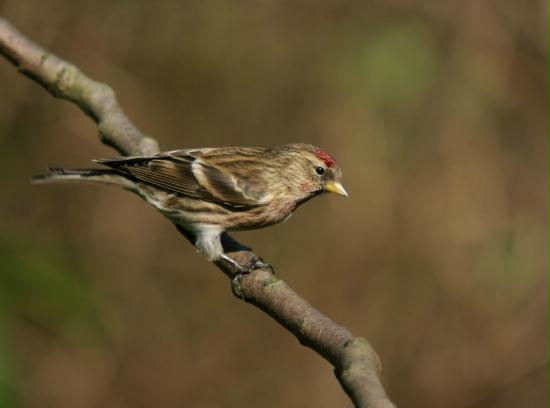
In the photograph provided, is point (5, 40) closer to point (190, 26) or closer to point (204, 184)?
point (204, 184)

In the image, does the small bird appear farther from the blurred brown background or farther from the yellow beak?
the blurred brown background

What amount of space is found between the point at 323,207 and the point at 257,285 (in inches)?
195

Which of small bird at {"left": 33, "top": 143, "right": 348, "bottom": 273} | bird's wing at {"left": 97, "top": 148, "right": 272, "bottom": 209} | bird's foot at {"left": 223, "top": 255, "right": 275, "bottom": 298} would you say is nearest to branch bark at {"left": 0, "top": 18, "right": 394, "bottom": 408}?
bird's foot at {"left": 223, "top": 255, "right": 275, "bottom": 298}

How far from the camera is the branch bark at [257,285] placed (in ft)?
7.33

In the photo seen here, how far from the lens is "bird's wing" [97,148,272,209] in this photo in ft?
15.5

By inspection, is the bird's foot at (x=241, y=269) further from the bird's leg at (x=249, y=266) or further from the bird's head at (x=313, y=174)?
the bird's head at (x=313, y=174)

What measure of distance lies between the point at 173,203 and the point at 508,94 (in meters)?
4.63

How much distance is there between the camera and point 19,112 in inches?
310

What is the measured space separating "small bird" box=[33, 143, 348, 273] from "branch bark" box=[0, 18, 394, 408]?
20 cm

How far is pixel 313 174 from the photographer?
5055 mm

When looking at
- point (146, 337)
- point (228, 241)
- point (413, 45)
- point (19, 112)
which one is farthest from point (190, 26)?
point (228, 241)

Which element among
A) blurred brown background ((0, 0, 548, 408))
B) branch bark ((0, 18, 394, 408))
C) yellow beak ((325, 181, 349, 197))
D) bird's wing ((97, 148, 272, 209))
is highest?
blurred brown background ((0, 0, 548, 408))

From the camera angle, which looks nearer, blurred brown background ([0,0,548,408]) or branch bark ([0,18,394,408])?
branch bark ([0,18,394,408])

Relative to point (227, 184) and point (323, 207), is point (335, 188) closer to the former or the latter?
point (227, 184)
